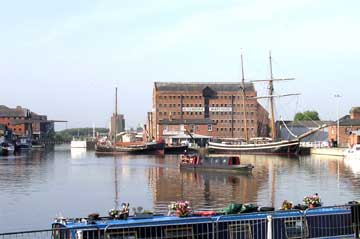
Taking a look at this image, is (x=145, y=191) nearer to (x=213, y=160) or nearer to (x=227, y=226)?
(x=213, y=160)

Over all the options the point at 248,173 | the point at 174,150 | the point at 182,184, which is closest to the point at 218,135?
the point at 174,150

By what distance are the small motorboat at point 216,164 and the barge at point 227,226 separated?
49283 millimetres

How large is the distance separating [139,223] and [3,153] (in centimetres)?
12785

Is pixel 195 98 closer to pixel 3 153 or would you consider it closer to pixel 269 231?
pixel 3 153

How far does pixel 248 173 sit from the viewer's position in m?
70.8

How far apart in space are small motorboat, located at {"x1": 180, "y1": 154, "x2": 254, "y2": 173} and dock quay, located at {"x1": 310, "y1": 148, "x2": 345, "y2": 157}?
46711 millimetres

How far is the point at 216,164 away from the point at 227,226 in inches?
2199

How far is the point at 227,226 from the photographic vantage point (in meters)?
20.1

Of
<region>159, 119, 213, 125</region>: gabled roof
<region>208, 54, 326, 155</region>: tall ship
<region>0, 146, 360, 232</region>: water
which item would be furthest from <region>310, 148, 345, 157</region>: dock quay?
<region>159, 119, 213, 125</region>: gabled roof

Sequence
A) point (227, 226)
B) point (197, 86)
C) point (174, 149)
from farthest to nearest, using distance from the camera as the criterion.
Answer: point (197, 86) → point (174, 149) → point (227, 226)

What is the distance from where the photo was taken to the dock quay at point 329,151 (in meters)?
120

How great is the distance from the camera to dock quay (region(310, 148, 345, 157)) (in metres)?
120

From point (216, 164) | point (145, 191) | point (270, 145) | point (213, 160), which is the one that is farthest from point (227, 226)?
point (270, 145)

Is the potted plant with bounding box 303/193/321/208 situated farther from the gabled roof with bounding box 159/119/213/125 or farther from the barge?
the gabled roof with bounding box 159/119/213/125
